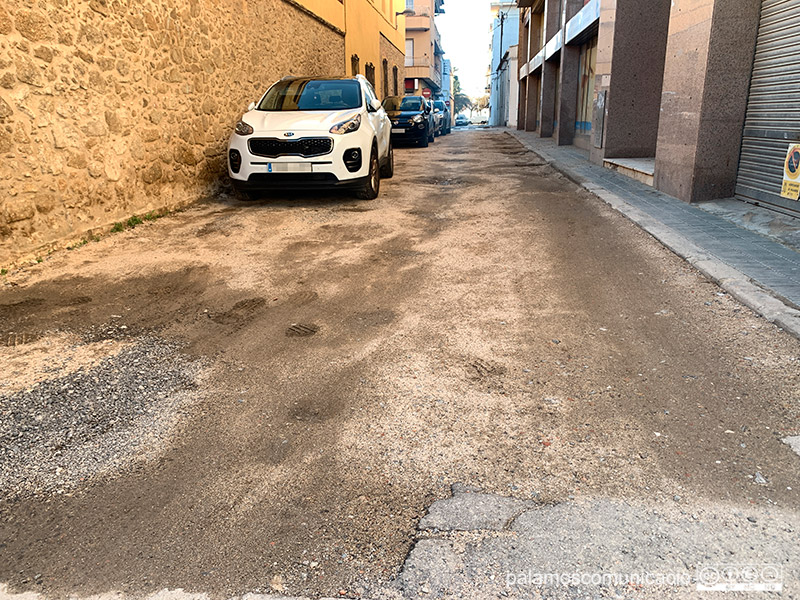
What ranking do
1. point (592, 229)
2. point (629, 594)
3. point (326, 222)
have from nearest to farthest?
point (629, 594), point (592, 229), point (326, 222)

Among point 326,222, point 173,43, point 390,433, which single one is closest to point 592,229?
point 326,222

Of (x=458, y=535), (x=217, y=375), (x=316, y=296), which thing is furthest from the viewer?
(x=316, y=296)

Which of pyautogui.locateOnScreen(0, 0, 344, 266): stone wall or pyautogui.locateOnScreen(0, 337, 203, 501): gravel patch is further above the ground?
pyautogui.locateOnScreen(0, 0, 344, 266): stone wall

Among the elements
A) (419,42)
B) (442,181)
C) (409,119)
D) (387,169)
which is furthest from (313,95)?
(419,42)

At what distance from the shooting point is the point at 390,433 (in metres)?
2.82

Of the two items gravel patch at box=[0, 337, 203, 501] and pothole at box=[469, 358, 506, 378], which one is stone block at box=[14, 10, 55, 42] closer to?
gravel patch at box=[0, 337, 203, 501]

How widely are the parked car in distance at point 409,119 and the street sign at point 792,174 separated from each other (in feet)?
49.3

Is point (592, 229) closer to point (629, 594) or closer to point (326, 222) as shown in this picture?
point (326, 222)

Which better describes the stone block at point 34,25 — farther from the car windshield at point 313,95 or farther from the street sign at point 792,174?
the street sign at point 792,174

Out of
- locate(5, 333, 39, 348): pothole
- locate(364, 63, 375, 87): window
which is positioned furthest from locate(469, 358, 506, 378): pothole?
locate(364, 63, 375, 87): window

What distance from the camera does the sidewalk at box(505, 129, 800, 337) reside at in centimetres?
438

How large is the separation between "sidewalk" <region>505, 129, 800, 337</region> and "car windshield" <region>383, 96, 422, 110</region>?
42.3 ft

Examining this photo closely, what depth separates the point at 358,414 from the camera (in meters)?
3.00

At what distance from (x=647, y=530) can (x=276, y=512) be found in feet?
4.62
